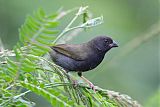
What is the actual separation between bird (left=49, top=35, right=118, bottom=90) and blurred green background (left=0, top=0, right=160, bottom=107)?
110 cm

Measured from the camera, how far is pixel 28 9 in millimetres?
6523

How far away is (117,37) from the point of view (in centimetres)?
700

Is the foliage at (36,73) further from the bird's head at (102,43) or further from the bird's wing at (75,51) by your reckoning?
the bird's head at (102,43)

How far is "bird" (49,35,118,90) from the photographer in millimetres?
3629

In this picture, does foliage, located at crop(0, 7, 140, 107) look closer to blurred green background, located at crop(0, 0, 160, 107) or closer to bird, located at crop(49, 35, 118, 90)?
bird, located at crop(49, 35, 118, 90)

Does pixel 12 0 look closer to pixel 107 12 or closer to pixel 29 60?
pixel 107 12

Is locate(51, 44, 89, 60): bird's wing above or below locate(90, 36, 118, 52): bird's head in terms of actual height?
below

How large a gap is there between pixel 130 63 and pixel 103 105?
18.3ft

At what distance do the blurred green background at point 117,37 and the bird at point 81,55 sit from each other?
110 cm

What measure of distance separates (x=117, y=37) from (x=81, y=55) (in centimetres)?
315

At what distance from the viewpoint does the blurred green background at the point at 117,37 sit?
20.0 feet

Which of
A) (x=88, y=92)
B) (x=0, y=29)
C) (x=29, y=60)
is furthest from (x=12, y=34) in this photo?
(x=29, y=60)

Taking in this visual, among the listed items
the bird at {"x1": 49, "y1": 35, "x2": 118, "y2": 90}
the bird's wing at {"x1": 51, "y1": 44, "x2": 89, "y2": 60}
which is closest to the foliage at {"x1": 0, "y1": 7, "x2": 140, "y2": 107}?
the bird at {"x1": 49, "y1": 35, "x2": 118, "y2": 90}

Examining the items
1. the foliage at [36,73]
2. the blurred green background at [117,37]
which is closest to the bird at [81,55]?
the blurred green background at [117,37]
